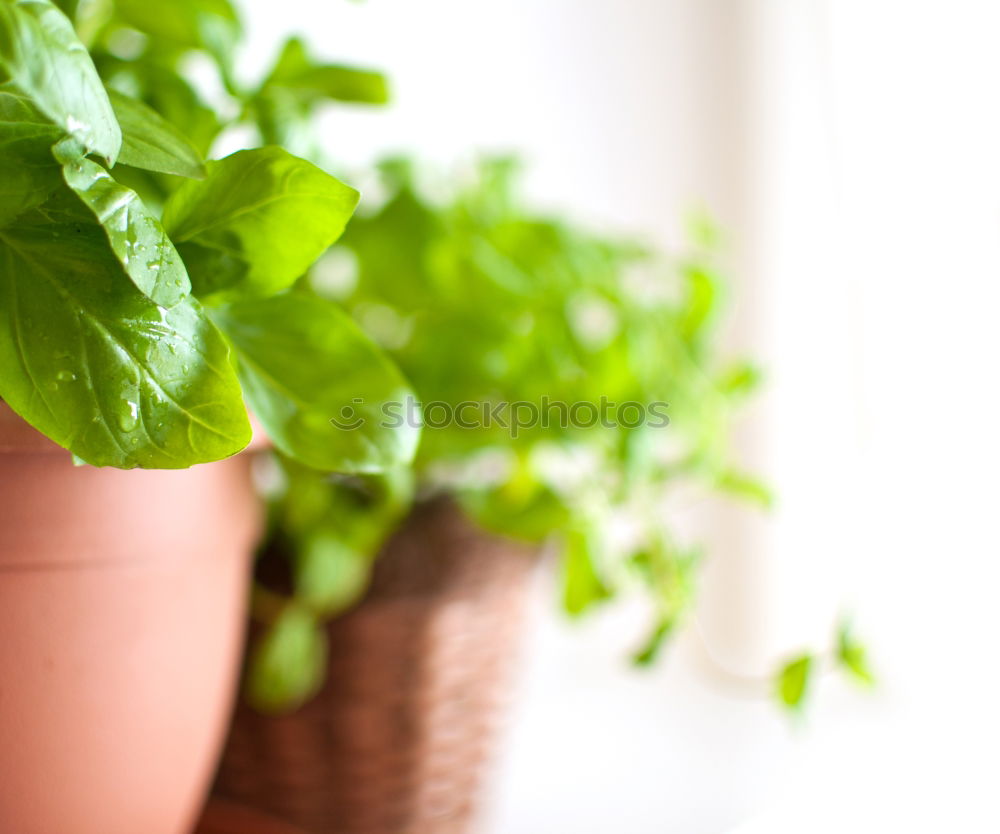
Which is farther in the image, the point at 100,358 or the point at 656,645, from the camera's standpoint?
the point at 656,645

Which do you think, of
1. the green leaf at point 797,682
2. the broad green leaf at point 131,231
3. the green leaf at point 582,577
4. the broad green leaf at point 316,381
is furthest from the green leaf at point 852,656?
the broad green leaf at point 131,231

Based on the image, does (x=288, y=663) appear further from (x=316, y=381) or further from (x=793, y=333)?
(x=793, y=333)

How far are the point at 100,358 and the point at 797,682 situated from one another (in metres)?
0.36

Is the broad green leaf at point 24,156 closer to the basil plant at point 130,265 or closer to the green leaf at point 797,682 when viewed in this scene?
the basil plant at point 130,265

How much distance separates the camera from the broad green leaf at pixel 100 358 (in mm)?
261

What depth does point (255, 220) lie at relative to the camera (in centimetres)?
29

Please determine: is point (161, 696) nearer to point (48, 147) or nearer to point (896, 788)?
point (48, 147)

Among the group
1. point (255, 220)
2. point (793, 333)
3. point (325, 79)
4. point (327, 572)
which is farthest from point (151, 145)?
point (793, 333)

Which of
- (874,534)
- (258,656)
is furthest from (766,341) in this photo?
(258,656)

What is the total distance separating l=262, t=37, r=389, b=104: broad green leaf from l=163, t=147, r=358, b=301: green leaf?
0.47ft

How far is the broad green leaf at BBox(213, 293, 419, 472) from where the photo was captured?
331 mm

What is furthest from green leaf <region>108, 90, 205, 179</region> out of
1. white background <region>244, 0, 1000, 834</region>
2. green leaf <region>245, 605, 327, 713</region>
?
white background <region>244, 0, 1000, 834</region>

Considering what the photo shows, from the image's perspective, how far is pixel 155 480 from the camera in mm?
365

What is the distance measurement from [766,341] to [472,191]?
51cm
